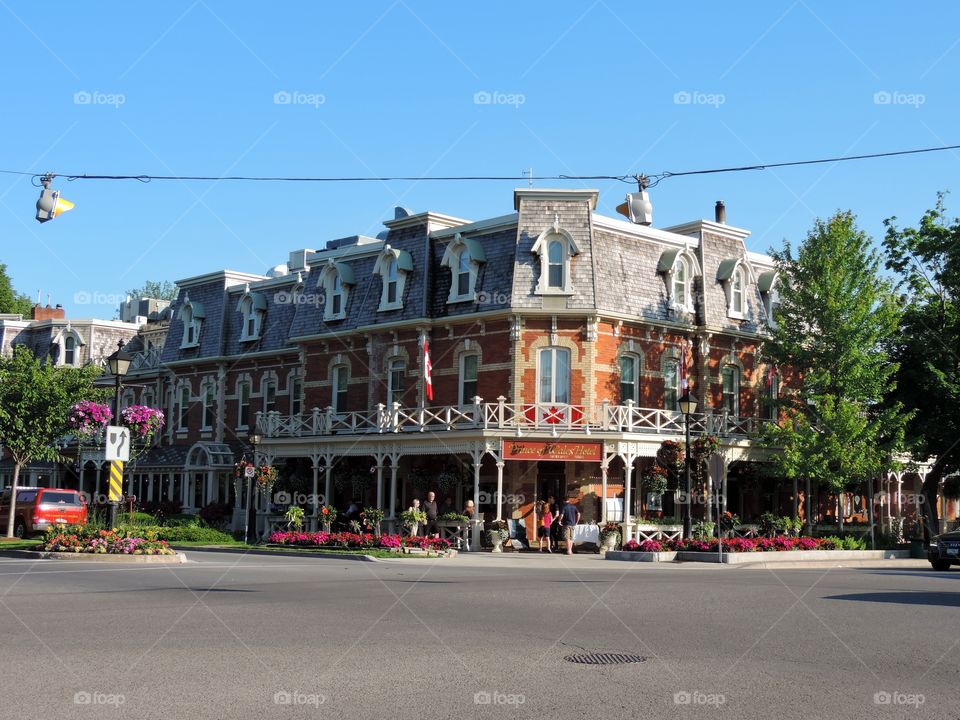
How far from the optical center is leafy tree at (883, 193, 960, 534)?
3634cm

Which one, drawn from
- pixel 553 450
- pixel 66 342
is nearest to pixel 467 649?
pixel 553 450

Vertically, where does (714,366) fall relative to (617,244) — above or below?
below

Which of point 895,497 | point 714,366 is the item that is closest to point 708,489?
point 714,366

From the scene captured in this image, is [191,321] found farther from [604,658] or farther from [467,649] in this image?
[604,658]

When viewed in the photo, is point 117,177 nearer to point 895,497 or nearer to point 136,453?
point 136,453

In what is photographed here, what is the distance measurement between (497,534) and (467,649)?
2189 centimetres

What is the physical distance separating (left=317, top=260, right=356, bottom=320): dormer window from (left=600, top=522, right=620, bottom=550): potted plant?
43.6ft

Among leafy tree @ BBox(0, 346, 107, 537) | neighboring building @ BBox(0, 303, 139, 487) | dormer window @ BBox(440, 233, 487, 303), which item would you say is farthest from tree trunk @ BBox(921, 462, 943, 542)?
neighboring building @ BBox(0, 303, 139, 487)

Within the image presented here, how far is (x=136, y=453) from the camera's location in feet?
145

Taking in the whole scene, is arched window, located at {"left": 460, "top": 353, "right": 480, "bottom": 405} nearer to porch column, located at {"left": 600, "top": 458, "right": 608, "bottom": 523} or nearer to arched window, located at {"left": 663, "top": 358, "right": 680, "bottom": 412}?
porch column, located at {"left": 600, "top": 458, "right": 608, "bottom": 523}

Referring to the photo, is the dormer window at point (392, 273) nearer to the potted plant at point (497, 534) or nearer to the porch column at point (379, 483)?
the porch column at point (379, 483)

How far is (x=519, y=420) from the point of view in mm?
33156

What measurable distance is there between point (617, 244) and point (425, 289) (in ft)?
21.5

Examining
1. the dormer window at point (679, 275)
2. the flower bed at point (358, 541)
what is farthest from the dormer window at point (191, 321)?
the dormer window at point (679, 275)
